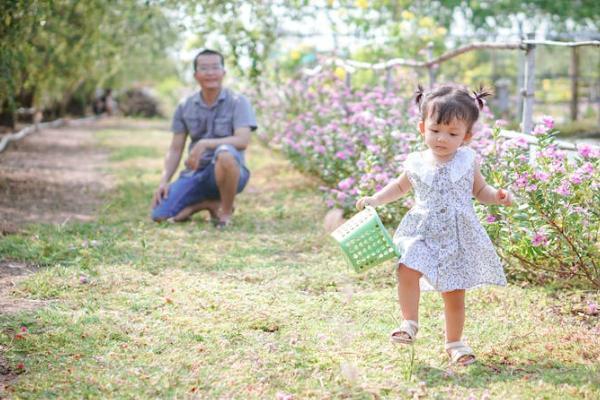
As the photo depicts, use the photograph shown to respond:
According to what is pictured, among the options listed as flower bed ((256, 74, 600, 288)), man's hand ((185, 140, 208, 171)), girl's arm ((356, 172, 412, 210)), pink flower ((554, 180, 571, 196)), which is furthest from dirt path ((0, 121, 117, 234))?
pink flower ((554, 180, 571, 196))

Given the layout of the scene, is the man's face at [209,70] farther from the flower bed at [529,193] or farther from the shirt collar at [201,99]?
the flower bed at [529,193]

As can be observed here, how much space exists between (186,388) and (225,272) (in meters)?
1.72

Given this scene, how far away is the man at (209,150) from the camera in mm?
5945

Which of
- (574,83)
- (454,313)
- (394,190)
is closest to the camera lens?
(454,313)

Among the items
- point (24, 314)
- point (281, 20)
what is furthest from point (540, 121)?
point (281, 20)

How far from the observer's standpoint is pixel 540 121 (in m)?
3.64

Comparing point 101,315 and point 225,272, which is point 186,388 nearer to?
point 101,315

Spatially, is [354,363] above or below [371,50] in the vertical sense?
below

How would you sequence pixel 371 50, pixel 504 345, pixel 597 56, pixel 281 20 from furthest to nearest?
pixel 597 56 → pixel 281 20 → pixel 371 50 → pixel 504 345

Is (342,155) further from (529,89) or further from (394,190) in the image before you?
(394,190)

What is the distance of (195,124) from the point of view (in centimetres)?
620

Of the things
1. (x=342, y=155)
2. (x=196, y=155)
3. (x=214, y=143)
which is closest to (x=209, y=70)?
(x=214, y=143)

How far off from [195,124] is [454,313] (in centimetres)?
353

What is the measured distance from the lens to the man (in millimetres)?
5945
